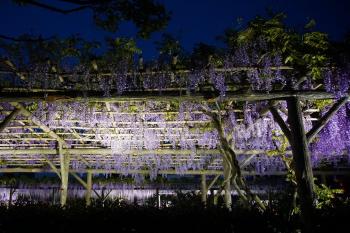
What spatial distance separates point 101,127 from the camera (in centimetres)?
781

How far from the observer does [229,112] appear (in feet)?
22.2

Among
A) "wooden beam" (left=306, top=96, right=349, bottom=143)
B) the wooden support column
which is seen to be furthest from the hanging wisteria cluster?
the wooden support column

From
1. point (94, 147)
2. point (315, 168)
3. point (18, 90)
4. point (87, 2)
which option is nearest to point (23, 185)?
point (94, 147)

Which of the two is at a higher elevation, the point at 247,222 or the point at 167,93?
the point at 167,93

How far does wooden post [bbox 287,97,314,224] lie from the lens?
4615 mm

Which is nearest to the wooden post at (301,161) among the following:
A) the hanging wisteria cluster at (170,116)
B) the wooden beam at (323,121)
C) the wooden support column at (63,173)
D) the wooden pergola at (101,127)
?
the wooden pergola at (101,127)

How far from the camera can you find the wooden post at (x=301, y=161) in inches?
182

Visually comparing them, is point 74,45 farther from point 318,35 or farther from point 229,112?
point 318,35

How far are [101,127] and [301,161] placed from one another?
467 centimetres

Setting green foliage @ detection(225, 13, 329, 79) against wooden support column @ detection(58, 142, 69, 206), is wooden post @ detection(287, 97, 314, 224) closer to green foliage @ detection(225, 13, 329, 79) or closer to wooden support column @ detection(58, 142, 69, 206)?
green foliage @ detection(225, 13, 329, 79)

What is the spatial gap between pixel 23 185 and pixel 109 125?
1062cm

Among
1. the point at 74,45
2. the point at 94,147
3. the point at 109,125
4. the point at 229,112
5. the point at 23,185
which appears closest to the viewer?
the point at 74,45

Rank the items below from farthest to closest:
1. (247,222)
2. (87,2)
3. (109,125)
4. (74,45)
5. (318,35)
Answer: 1. (109,125)
2. (74,45)
3. (318,35)
4. (247,222)
5. (87,2)

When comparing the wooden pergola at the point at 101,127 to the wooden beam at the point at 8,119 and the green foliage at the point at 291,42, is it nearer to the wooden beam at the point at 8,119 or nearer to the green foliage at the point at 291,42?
the wooden beam at the point at 8,119
